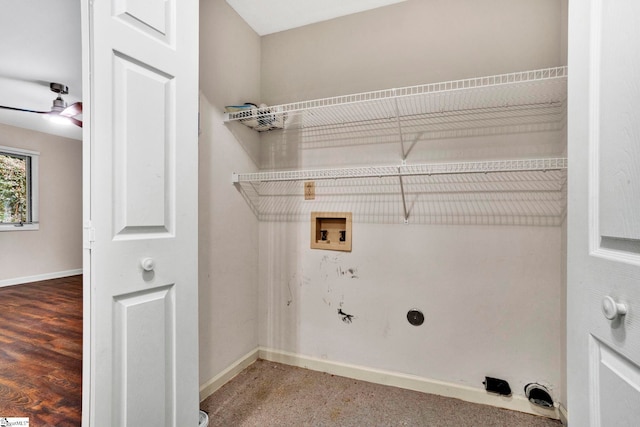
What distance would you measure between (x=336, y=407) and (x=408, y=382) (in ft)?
1.63

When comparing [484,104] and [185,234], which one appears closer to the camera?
[185,234]

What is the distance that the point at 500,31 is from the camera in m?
1.68

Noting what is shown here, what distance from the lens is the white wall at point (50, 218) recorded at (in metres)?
4.34

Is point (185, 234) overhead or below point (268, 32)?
below

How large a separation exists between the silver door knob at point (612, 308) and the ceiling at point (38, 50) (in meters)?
2.93

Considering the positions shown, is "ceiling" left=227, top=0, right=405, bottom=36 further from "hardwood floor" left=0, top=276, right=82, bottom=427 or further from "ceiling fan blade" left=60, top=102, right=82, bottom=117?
"hardwood floor" left=0, top=276, right=82, bottom=427

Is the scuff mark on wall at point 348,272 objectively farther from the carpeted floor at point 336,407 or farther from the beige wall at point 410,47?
the beige wall at point 410,47

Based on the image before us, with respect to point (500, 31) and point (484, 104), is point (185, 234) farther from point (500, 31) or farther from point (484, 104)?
point (500, 31)

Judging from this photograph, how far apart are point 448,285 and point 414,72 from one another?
1336mm

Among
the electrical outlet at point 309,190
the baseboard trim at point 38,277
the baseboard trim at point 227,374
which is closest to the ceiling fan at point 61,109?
the electrical outlet at point 309,190

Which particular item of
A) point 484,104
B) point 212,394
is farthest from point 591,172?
point 212,394

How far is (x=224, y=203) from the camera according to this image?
6.25 feet

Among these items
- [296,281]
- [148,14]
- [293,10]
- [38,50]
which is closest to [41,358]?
[296,281]

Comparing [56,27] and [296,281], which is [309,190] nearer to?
[296,281]
